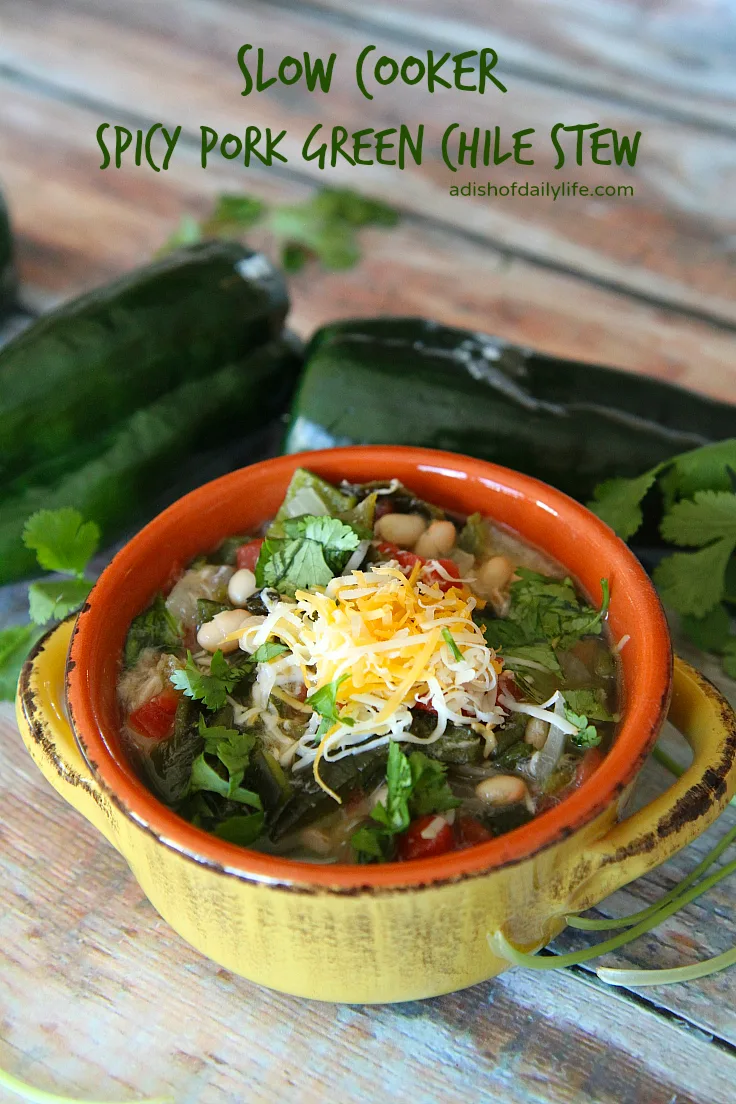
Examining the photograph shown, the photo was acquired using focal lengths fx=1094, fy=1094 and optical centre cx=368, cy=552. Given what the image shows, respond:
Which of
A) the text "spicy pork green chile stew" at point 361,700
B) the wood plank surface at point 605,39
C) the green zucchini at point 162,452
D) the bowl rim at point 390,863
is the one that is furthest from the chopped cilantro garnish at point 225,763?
the wood plank surface at point 605,39

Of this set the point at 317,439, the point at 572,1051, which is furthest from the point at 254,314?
the point at 572,1051

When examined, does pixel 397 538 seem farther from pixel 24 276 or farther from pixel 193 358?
pixel 24 276

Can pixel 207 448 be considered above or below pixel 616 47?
below

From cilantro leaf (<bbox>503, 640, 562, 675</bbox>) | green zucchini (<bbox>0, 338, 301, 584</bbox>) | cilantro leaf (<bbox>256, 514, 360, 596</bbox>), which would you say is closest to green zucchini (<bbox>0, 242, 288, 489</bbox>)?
green zucchini (<bbox>0, 338, 301, 584</bbox>)

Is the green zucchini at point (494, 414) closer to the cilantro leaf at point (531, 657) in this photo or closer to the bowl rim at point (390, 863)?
the bowl rim at point (390, 863)

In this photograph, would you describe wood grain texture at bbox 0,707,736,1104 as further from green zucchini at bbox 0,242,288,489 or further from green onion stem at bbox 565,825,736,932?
green zucchini at bbox 0,242,288,489
